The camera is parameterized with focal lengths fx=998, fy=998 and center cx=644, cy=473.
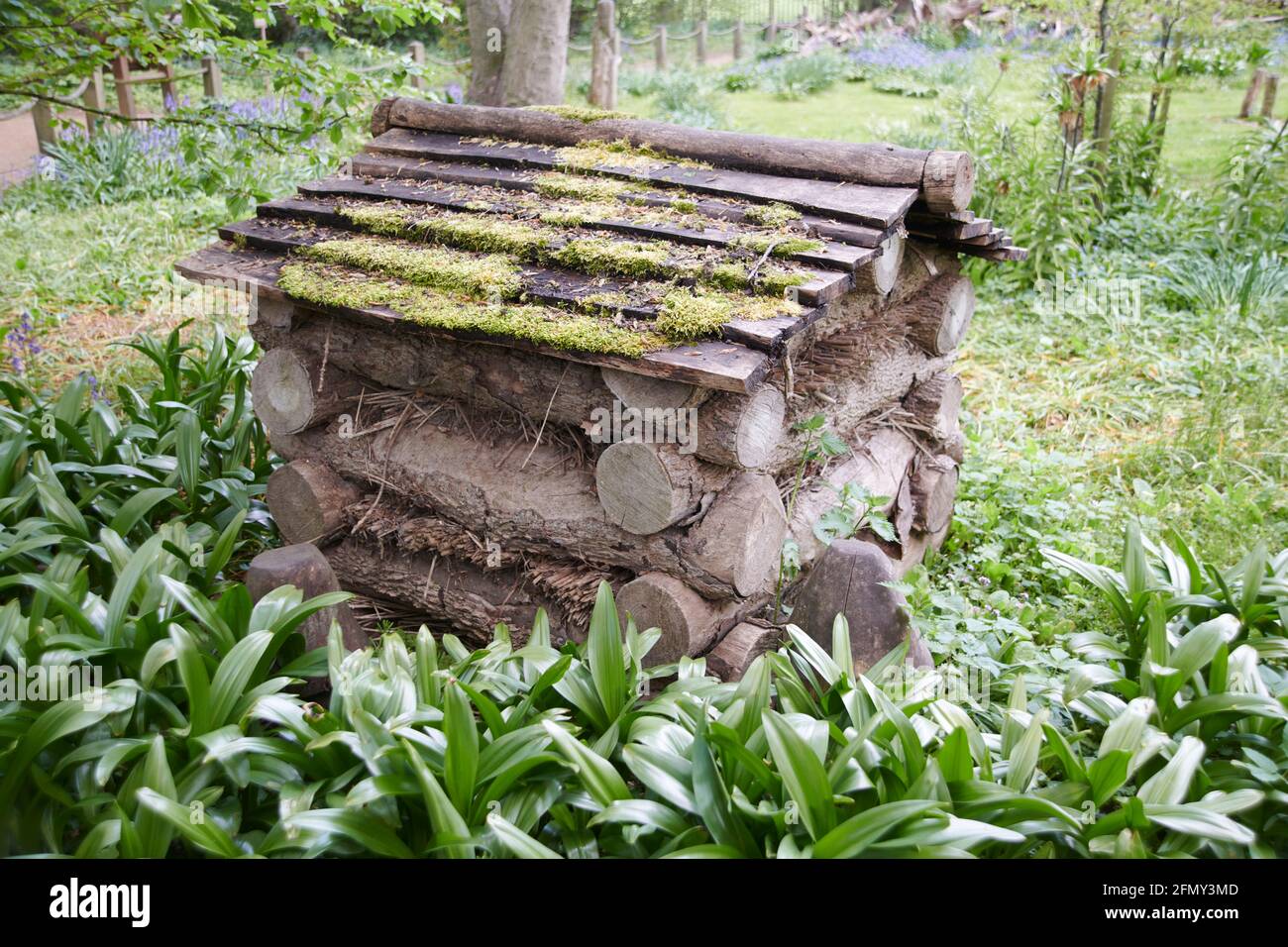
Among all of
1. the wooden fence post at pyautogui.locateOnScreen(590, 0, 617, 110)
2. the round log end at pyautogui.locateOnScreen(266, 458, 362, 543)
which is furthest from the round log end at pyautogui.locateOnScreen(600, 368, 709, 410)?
the wooden fence post at pyautogui.locateOnScreen(590, 0, 617, 110)

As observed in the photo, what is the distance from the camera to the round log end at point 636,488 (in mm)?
3169

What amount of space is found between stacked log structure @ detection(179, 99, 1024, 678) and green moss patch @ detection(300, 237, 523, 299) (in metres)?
0.01

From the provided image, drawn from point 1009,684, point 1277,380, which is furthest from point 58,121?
point 1277,380

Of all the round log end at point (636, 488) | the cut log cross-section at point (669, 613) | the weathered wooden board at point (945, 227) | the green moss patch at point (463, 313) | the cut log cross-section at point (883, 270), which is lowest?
the cut log cross-section at point (669, 613)

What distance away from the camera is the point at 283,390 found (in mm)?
3943

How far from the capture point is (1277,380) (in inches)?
217

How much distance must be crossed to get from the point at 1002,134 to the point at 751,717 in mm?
7249

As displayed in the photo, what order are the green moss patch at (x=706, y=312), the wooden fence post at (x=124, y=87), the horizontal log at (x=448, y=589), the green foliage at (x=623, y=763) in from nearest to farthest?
1. the green foliage at (x=623, y=763)
2. the green moss patch at (x=706, y=312)
3. the horizontal log at (x=448, y=589)
4. the wooden fence post at (x=124, y=87)

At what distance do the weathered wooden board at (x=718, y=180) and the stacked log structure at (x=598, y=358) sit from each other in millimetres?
15

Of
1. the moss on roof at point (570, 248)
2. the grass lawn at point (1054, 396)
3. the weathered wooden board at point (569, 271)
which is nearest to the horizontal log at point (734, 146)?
the weathered wooden board at point (569, 271)

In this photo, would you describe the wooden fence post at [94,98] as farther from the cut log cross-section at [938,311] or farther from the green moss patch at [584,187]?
the cut log cross-section at [938,311]

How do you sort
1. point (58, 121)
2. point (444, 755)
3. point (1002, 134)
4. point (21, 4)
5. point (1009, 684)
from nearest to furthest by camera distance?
point (444, 755), point (1009, 684), point (21, 4), point (58, 121), point (1002, 134)

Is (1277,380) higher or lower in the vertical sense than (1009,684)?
higher
